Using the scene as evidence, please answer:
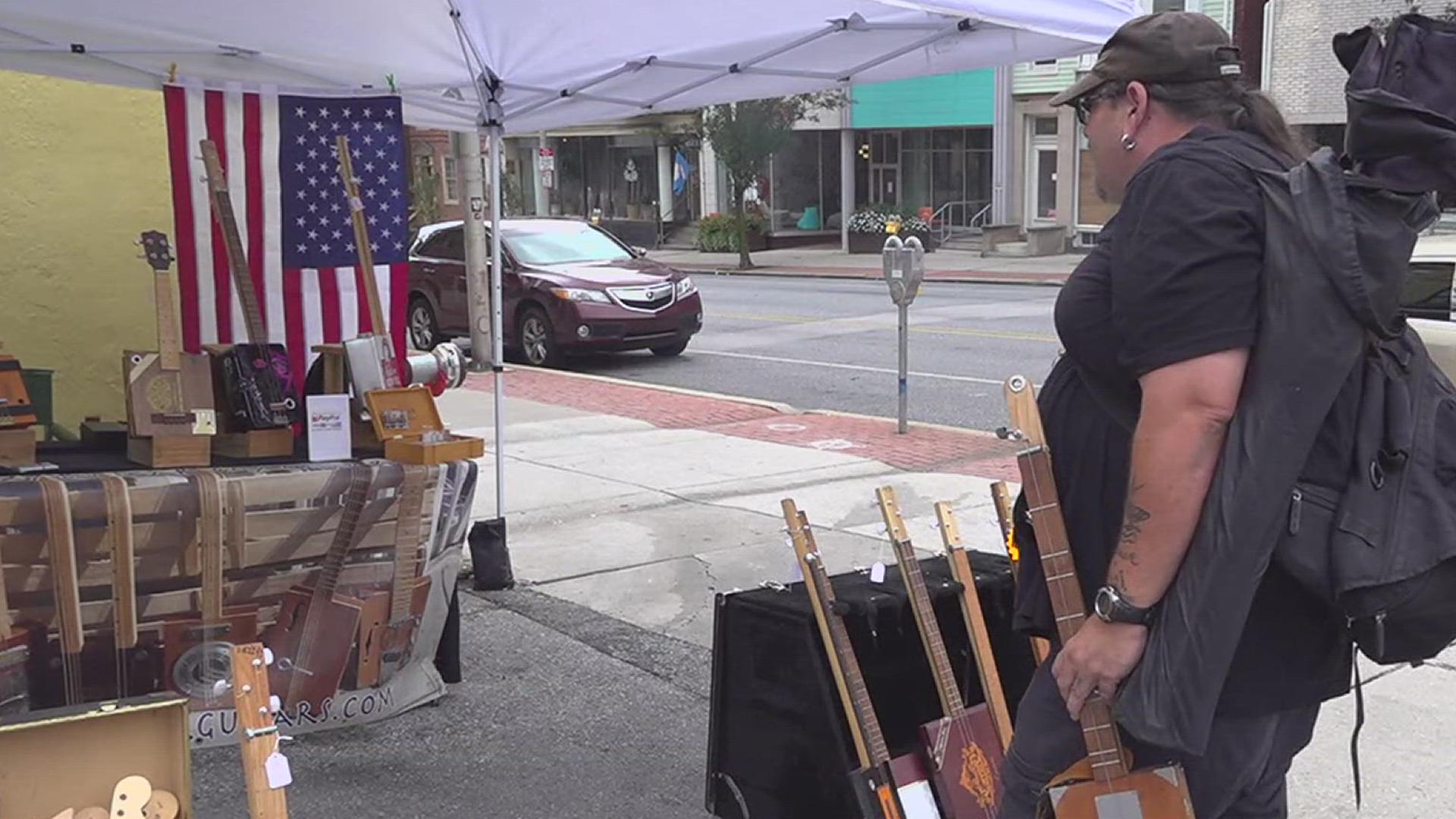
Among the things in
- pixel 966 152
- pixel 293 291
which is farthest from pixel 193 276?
pixel 966 152

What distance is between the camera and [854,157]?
3388 cm

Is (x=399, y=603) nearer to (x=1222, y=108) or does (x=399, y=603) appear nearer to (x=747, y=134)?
(x=1222, y=108)

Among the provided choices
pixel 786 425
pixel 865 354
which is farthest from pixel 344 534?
pixel 865 354

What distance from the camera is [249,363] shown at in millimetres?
4516

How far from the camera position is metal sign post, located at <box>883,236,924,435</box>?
931 cm

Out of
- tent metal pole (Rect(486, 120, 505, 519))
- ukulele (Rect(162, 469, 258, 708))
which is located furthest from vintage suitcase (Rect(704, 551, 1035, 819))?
tent metal pole (Rect(486, 120, 505, 519))

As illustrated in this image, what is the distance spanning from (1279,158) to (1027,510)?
699 mm

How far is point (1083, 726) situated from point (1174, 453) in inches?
21.3

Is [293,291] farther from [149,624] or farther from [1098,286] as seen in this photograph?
[1098,286]

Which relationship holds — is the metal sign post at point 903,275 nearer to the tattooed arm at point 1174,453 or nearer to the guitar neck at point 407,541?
the guitar neck at point 407,541

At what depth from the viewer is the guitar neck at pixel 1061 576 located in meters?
2.20

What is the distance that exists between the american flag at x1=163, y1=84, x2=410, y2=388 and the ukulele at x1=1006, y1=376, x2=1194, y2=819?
3.33 m

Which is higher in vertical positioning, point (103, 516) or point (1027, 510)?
point (1027, 510)

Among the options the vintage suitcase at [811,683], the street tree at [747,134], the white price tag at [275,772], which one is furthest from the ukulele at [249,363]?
the street tree at [747,134]
